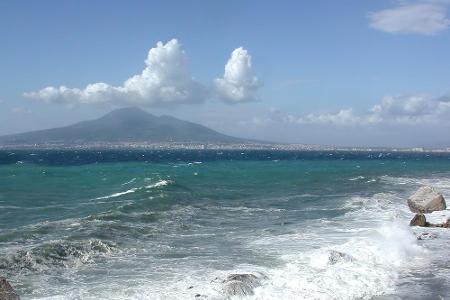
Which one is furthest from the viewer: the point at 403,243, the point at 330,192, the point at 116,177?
the point at 116,177

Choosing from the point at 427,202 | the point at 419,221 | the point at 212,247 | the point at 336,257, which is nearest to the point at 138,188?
the point at 212,247

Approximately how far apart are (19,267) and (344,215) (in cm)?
2236

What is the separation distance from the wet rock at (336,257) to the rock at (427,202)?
1704 centimetres

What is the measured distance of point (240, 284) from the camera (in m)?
18.4

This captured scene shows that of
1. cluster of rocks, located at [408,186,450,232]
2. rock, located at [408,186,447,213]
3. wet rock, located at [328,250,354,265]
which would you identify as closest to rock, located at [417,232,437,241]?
wet rock, located at [328,250,354,265]

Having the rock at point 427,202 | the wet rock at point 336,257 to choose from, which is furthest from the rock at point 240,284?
the rock at point 427,202

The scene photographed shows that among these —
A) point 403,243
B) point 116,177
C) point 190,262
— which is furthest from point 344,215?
point 116,177

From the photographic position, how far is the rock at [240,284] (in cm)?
1803

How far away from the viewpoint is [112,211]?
3516 centimetres

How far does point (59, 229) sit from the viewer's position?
29625mm

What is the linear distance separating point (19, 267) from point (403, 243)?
56.9 ft

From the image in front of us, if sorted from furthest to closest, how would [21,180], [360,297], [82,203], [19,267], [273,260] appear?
[21,180] → [82,203] → [273,260] → [19,267] → [360,297]

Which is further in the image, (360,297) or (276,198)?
(276,198)

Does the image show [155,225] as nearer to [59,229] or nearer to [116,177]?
[59,229]
